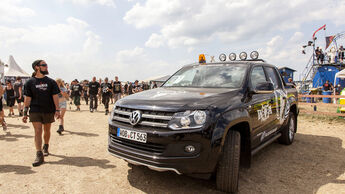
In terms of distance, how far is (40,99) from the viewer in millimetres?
3758

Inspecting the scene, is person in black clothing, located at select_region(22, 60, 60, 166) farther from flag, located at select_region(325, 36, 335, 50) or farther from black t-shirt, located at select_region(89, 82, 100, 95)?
flag, located at select_region(325, 36, 335, 50)

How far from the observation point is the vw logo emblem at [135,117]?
2496mm

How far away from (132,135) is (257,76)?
8.07ft

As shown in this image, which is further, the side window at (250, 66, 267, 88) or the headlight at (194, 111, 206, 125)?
the side window at (250, 66, 267, 88)

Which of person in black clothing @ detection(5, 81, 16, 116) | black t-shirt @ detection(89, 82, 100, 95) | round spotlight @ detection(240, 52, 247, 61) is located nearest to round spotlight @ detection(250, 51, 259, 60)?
round spotlight @ detection(240, 52, 247, 61)

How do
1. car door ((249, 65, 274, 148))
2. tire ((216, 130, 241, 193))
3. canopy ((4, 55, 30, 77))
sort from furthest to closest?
1. canopy ((4, 55, 30, 77))
2. car door ((249, 65, 274, 148))
3. tire ((216, 130, 241, 193))

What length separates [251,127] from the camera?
2.97 metres

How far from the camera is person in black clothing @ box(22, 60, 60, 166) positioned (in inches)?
146

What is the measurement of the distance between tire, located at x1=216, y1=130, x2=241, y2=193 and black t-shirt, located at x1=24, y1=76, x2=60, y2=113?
322 cm

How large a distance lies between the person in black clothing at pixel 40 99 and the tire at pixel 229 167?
3143 millimetres

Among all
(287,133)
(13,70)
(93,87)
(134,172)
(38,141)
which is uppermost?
(13,70)

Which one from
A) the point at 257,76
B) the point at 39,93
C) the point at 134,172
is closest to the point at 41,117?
the point at 39,93

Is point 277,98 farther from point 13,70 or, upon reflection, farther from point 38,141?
point 13,70

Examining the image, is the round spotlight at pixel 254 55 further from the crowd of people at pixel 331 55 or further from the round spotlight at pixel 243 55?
the crowd of people at pixel 331 55
